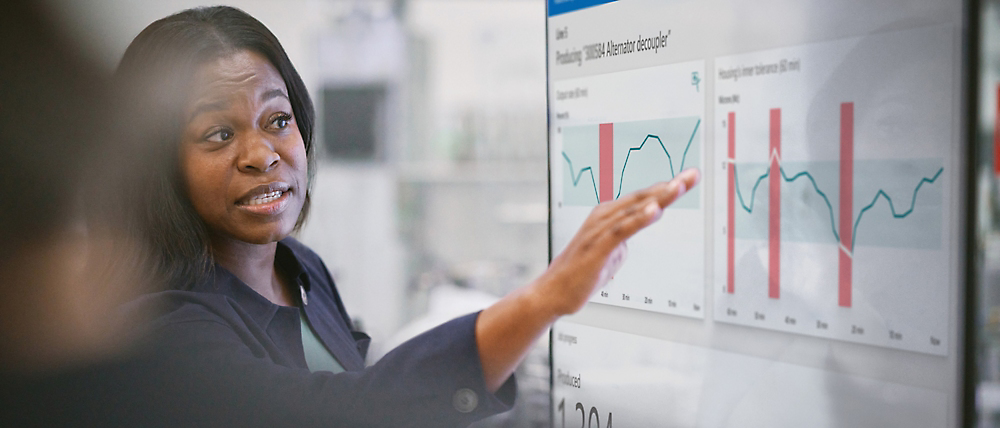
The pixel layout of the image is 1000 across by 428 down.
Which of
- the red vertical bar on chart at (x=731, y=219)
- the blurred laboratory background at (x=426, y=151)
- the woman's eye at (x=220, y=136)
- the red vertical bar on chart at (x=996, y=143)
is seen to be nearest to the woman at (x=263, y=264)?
the woman's eye at (x=220, y=136)

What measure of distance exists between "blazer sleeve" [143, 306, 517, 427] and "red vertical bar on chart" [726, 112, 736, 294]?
222 millimetres

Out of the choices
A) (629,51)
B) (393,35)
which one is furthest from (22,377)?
(393,35)

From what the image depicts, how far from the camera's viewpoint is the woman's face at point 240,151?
0.62m

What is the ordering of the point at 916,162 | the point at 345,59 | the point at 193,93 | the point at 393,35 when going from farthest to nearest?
the point at 393,35 < the point at 345,59 < the point at 193,93 < the point at 916,162

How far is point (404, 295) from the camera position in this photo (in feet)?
8.79

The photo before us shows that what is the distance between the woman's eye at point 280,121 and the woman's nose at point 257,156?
3 centimetres

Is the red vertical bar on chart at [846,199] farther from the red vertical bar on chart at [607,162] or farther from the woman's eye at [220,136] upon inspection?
the woman's eye at [220,136]

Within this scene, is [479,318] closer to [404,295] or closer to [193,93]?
[193,93]

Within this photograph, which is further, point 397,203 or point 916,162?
point 397,203

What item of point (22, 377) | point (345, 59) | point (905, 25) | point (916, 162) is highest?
point (345, 59)

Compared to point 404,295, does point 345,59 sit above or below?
above

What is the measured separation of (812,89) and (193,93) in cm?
53

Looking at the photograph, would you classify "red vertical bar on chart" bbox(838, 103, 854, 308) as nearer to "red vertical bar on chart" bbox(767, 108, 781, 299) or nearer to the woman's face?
"red vertical bar on chart" bbox(767, 108, 781, 299)

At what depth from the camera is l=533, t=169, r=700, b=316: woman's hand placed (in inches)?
19.5
